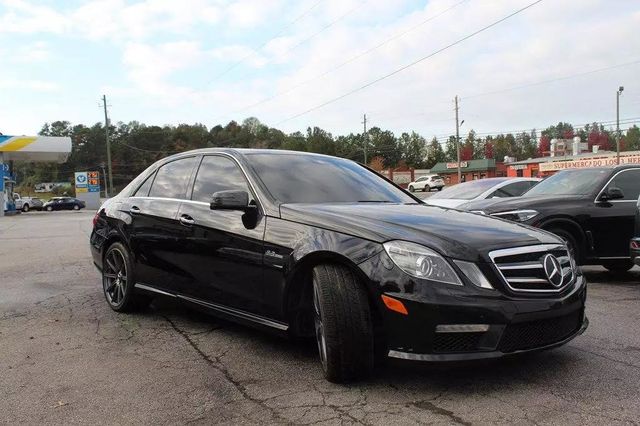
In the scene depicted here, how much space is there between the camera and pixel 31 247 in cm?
1257

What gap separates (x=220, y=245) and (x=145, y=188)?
1.79 metres

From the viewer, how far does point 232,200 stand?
13.1 feet

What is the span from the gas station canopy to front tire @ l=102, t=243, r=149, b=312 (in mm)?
34933

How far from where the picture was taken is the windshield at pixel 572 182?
7.49 metres

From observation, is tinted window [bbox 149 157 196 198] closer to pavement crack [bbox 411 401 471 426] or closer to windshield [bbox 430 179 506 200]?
pavement crack [bbox 411 401 471 426]

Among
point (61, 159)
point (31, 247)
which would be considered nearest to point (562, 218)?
point (31, 247)

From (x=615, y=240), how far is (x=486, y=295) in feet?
16.0

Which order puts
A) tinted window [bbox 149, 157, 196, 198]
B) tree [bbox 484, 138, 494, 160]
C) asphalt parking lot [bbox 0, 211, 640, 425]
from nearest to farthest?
asphalt parking lot [bbox 0, 211, 640, 425]
tinted window [bbox 149, 157, 196, 198]
tree [bbox 484, 138, 494, 160]

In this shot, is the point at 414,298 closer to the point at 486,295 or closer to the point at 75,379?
the point at 486,295

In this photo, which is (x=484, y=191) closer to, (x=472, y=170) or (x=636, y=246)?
(x=636, y=246)

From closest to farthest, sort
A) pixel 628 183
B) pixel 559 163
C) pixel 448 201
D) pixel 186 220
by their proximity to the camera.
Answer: pixel 186 220 < pixel 628 183 < pixel 448 201 < pixel 559 163

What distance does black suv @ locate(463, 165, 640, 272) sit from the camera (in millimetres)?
7082

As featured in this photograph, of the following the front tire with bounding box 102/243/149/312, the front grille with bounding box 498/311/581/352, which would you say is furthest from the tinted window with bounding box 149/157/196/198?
the front grille with bounding box 498/311/581/352

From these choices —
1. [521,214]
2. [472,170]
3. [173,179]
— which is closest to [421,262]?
[173,179]
